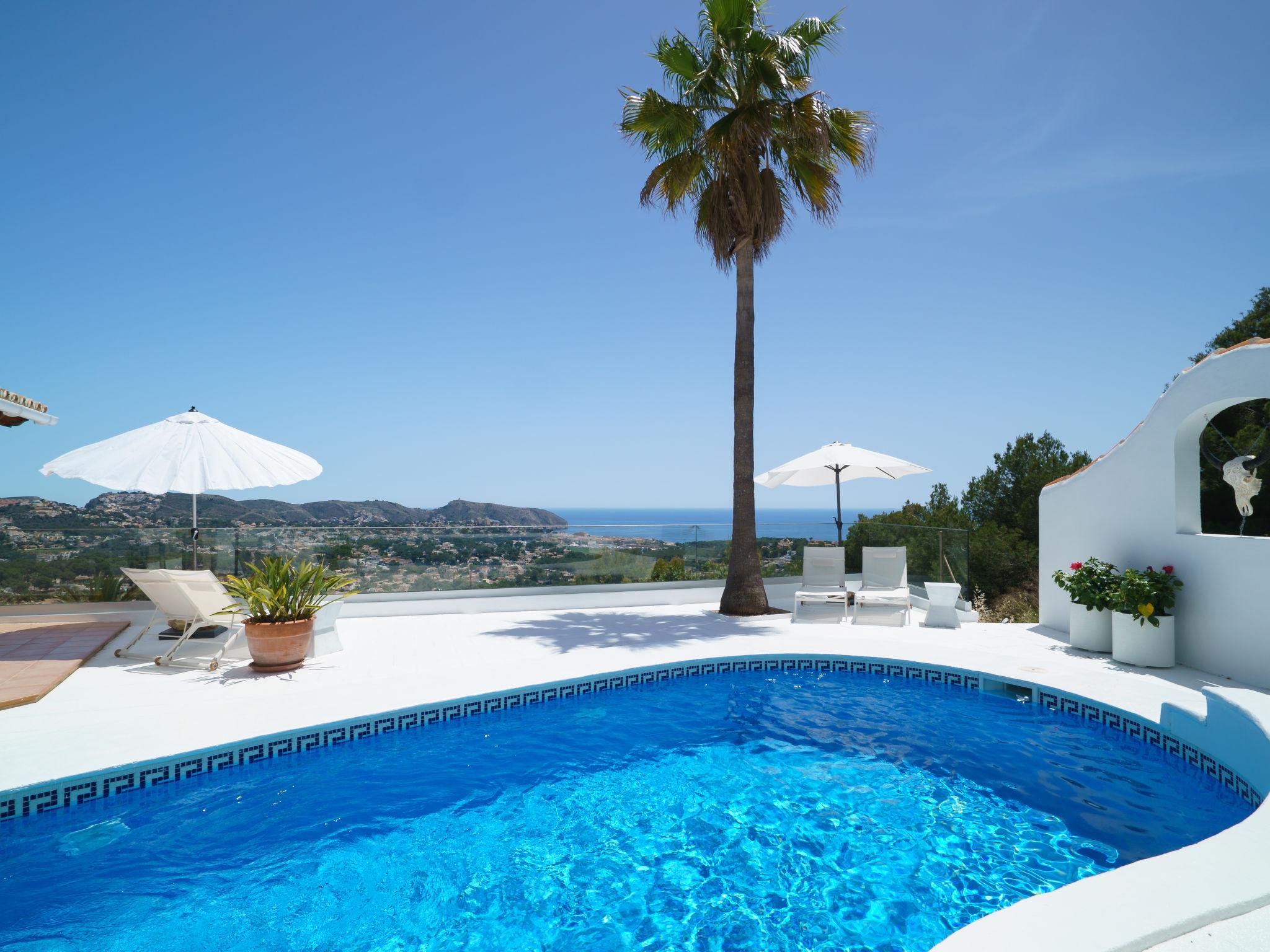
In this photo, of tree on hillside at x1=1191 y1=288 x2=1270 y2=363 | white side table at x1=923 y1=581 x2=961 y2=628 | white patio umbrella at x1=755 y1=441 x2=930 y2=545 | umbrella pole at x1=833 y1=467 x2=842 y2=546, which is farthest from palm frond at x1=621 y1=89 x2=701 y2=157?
tree on hillside at x1=1191 y1=288 x2=1270 y2=363

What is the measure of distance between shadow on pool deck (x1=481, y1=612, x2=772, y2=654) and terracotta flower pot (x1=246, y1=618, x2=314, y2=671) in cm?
223

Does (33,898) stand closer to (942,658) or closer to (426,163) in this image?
(942,658)

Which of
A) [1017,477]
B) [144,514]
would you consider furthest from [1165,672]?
[1017,477]

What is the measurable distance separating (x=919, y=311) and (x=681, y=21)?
17.7 meters

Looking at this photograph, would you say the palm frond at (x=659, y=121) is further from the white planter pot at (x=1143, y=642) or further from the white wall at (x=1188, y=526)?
the white planter pot at (x=1143, y=642)

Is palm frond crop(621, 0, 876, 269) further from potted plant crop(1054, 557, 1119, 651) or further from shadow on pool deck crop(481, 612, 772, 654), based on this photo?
potted plant crop(1054, 557, 1119, 651)

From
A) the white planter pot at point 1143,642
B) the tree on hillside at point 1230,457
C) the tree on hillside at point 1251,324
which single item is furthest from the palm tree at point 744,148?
the tree on hillside at point 1251,324

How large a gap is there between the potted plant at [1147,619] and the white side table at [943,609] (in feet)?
7.01

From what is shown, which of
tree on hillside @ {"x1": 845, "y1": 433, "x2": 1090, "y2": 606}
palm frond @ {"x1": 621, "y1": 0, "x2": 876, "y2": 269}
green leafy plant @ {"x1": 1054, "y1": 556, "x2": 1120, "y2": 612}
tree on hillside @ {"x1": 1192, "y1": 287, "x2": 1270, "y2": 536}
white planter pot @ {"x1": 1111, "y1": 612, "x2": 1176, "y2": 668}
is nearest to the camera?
white planter pot @ {"x1": 1111, "y1": 612, "x2": 1176, "y2": 668}

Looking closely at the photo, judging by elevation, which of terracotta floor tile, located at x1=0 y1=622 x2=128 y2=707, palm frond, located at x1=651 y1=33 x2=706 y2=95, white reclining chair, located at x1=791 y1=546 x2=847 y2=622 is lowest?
terracotta floor tile, located at x1=0 y1=622 x2=128 y2=707

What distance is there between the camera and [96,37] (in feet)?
33.6

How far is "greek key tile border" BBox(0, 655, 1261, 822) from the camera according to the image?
11.8ft

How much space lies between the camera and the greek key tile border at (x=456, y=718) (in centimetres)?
361

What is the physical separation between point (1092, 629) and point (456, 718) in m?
6.13
